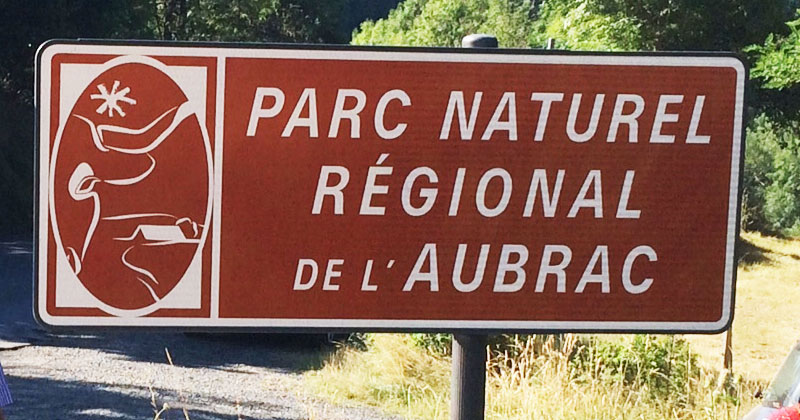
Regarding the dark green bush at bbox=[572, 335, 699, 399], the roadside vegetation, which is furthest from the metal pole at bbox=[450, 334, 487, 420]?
the dark green bush at bbox=[572, 335, 699, 399]

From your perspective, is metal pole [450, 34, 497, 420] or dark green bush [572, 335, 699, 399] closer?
metal pole [450, 34, 497, 420]

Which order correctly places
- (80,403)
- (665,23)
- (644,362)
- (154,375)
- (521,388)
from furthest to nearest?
(665,23), (154,375), (80,403), (644,362), (521,388)

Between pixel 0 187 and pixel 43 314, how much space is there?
2505cm

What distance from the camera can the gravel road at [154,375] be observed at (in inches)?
343

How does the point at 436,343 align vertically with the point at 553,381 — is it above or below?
below

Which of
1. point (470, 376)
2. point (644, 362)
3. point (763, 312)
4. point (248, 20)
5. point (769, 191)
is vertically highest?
point (248, 20)

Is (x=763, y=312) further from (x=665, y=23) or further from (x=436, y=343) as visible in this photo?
(x=436, y=343)

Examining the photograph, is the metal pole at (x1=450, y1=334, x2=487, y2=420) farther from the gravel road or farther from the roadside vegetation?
the gravel road

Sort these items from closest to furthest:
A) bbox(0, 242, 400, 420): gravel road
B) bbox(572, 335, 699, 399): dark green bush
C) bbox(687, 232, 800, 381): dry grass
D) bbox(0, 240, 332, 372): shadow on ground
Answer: bbox(572, 335, 699, 399): dark green bush → bbox(0, 242, 400, 420): gravel road → bbox(0, 240, 332, 372): shadow on ground → bbox(687, 232, 800, 381): dry grass

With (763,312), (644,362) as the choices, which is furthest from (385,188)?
(763,312)

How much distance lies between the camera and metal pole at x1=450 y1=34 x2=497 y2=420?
83.8 inches

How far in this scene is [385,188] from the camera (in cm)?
207

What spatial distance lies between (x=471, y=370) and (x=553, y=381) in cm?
388

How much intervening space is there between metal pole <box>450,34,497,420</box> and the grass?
312cm
